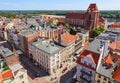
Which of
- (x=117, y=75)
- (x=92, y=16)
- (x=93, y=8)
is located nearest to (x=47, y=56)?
(x=117, y=75)

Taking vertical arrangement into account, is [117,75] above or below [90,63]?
below

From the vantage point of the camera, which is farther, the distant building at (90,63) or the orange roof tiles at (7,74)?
the distant building at (90,63)

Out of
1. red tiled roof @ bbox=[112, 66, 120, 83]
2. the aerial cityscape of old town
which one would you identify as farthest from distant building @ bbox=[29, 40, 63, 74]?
red tiled roof @ bbox=[112, 66, 120, 83]

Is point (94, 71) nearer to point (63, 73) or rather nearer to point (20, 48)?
point (63, 73)

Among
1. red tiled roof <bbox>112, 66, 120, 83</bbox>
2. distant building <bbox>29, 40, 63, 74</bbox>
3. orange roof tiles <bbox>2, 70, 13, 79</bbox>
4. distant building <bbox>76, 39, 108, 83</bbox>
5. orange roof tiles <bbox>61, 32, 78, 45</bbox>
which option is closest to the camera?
orange roof tiles <bbox>2, 70, 13, 79</bbox>

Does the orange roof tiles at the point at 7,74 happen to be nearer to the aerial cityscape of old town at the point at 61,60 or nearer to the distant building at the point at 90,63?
the aerial cityscape of old town at the point at 61,60

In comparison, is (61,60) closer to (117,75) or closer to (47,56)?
(47,56)

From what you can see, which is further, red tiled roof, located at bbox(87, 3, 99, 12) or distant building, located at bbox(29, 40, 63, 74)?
red tiled roof, located at bbox(87, 3, 99, 12)

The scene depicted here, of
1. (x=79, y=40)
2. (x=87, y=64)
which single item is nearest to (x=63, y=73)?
(x=87, y=64)

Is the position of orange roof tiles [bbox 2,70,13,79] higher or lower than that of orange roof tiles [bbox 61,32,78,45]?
lower

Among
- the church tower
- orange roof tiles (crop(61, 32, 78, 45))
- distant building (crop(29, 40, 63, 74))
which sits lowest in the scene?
distant building (crop(29, 40, 63, 74))

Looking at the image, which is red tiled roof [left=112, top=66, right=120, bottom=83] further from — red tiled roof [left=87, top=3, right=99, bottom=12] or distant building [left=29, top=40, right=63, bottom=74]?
red tiled roof [left=87, top=3, right=99, bottom=12]

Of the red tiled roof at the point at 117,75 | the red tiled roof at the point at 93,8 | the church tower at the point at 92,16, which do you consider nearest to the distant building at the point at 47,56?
the red tiled roof at the point at 117,75
